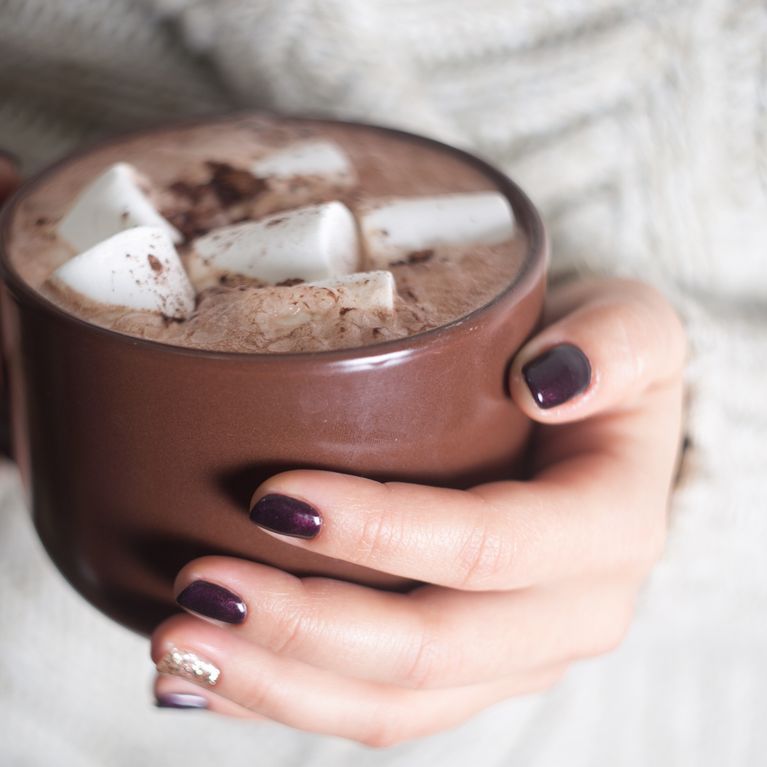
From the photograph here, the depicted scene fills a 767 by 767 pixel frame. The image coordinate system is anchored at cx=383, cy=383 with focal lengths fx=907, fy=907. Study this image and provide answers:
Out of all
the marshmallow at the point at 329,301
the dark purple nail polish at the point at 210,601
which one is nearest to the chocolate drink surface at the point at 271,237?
the marshmallow at the point at 329,301

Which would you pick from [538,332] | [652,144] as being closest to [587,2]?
[652,144]

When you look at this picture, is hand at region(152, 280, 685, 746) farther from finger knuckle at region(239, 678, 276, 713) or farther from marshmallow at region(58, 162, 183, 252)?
marshmallow at region(58, 162, 183, 252)

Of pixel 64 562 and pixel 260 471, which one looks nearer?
pixel 260 471

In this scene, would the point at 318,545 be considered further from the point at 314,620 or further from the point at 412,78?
the point at 412,78

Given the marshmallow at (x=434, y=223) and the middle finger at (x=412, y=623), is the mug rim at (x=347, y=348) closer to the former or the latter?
the marshmallow at (x=434, y=223)

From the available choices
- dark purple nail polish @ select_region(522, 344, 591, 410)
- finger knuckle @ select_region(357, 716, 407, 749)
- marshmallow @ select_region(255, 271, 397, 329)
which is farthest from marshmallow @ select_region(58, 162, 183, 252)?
finger knuckle @ select_region(357, 716, 407, 749)
